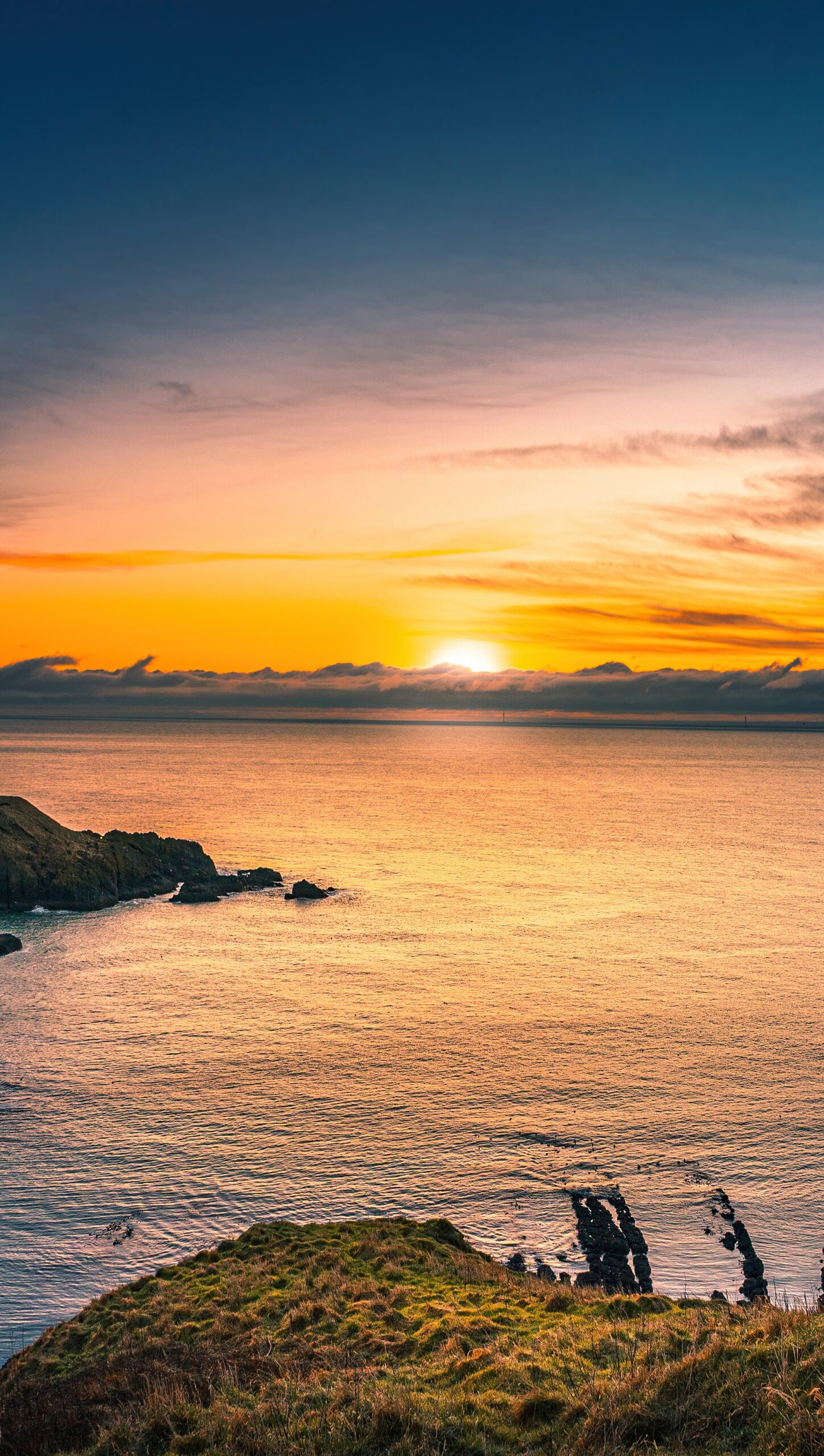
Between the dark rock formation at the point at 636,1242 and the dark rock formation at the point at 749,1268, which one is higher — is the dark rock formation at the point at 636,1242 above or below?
below

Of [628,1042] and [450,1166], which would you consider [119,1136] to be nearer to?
[450,1166]

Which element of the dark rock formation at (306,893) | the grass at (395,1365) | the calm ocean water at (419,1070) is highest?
the grass at (395,1365)

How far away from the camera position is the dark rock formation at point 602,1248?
23.0m

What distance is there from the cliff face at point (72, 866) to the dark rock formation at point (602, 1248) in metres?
53.0

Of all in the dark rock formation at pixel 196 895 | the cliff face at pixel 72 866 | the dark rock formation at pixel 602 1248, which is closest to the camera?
the dark rock formation at pixel 602 1248

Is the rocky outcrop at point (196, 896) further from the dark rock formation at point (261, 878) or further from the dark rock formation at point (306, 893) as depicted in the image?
the dark rock formation at point (306, 893)

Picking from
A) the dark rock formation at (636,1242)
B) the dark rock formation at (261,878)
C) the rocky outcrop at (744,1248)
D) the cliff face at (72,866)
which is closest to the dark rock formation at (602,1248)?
the dark rock formation at (636,1242)

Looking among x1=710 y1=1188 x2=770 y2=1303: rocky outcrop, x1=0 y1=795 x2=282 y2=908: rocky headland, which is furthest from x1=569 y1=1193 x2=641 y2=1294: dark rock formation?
x1=0 y1=795 x2=282 y2=908: rocky headland

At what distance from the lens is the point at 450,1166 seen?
29.5 metres

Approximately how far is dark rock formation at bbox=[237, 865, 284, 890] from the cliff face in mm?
3539

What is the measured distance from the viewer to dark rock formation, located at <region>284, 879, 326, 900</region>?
72.3 m

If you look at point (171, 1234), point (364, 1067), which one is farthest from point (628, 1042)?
point (171, 1234)

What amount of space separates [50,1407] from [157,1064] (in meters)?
23.2

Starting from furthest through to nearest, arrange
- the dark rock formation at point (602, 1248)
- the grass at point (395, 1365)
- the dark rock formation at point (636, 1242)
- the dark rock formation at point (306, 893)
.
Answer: the dark rock formation at point (306, 893), the dark rock formation at point (636, 1242), the dark rock formation at point (602, 1248), the grass at point (395, 1365)
